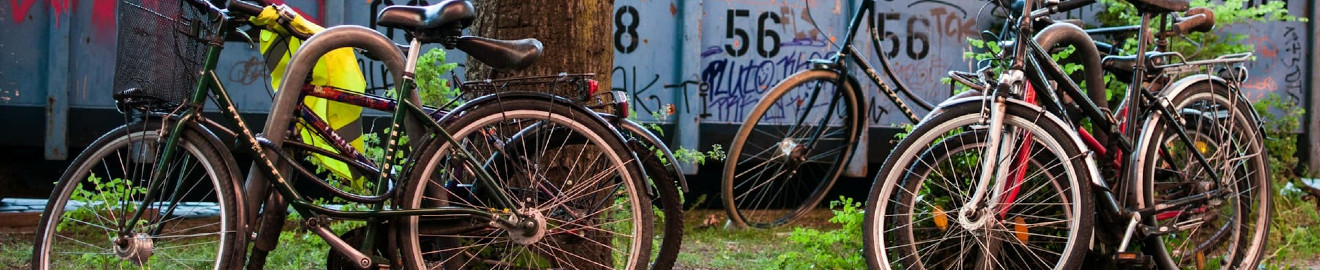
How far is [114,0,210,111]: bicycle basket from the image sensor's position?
2.78 m

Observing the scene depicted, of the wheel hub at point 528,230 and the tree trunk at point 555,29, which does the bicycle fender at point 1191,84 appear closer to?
the tree trunk at point 555,29

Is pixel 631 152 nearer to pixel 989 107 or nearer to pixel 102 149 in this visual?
pixel 989 107

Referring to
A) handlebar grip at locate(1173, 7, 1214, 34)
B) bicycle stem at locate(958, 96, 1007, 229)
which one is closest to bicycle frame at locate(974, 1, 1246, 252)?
bicycle stem at locate(958, 96, 1007, 229)

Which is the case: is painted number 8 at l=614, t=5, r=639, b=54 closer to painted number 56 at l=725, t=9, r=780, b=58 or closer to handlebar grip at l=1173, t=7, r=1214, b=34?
painted number 56 at l=725, t=9, r=780, b=58

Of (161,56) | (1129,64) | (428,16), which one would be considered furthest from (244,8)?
(1129,64)

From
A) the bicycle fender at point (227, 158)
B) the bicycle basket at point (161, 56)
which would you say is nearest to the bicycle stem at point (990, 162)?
the bicycle fender at point (227, 158)

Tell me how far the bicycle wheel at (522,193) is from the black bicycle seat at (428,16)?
0.71 ft

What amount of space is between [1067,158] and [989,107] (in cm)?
23

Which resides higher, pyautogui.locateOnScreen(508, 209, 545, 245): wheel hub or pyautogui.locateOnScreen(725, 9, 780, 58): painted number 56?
pyautogui.locateOnScreen(725, 9, 780, 58): painted number 56

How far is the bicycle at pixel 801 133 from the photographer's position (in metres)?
4.41

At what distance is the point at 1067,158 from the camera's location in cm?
288

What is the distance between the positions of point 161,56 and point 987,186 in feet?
→ 6.71

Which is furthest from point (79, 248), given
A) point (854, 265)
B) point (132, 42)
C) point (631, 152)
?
point (854, 265)

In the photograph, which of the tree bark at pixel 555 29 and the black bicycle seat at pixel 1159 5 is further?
the black bicycle seat at pixel 1159 5
